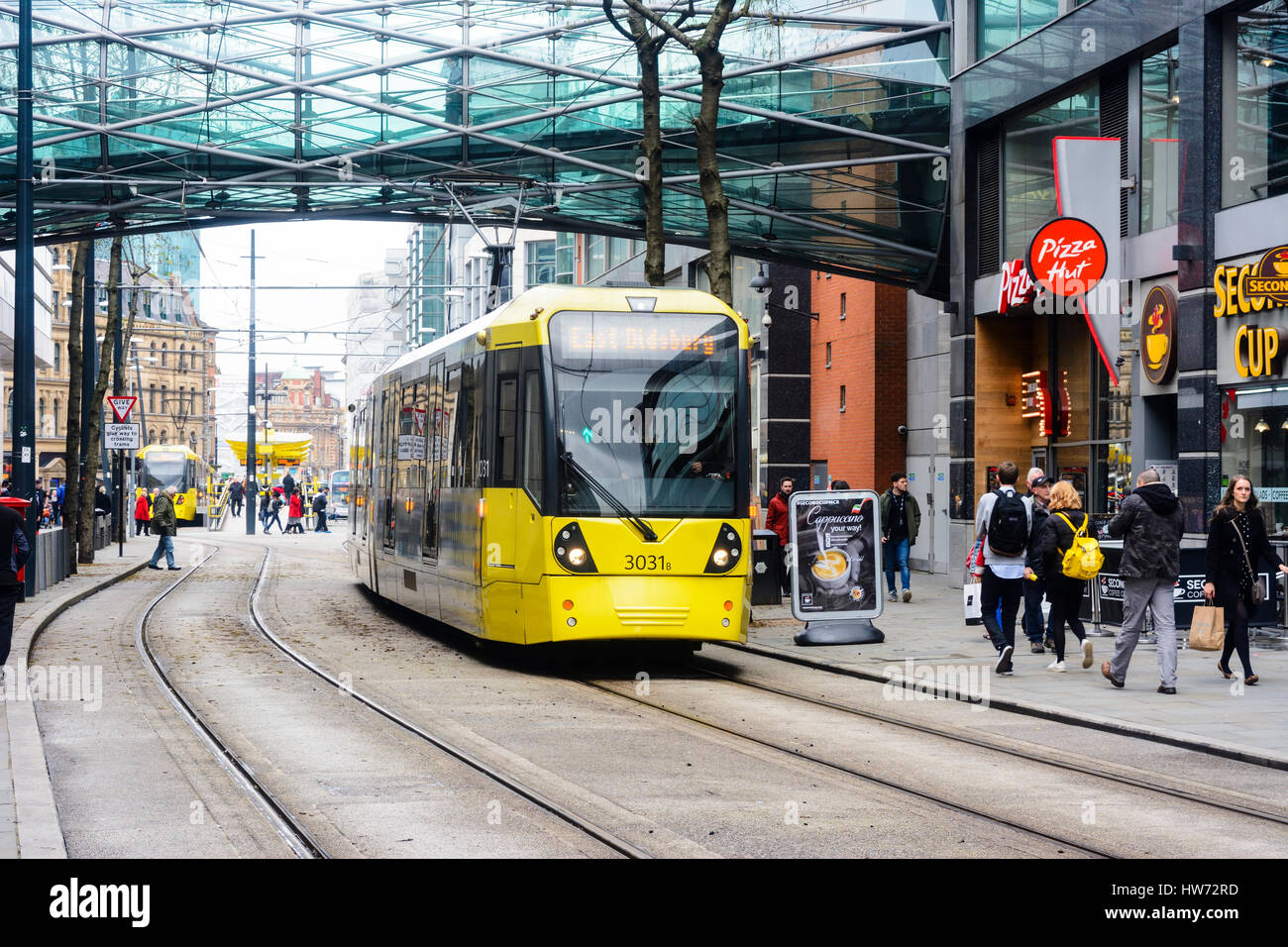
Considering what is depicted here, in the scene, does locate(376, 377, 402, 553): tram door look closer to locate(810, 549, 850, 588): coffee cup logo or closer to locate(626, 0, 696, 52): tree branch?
locate(626, 0, 696, 52): tree branch

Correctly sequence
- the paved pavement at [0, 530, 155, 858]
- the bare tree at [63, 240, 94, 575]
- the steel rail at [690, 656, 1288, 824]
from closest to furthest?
the paved pavement at [0, 530, 155, 858], the steel rail at [690, 656, 1288, 824], the bare tree at [63, 240, 94, 575]

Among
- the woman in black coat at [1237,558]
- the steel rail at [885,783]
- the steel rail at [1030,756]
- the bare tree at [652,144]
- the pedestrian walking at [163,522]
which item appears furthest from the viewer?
the pedestrian walking at [163,522]

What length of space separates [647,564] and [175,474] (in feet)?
170

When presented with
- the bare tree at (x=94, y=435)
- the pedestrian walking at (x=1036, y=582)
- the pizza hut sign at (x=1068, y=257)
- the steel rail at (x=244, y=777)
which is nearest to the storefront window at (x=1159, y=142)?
the pizza hut sign at (x=1068, y=257)

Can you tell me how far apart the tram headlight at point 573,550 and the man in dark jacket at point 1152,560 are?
Result: 431 cm

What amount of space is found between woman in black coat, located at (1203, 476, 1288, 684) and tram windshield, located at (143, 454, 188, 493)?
53.1m

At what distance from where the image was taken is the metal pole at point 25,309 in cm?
2180

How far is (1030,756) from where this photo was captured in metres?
10.0

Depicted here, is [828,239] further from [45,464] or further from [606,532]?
[45,464]

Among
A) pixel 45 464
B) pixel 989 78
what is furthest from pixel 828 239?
pixel 45 464

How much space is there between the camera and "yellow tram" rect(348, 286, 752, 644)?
13.6 m

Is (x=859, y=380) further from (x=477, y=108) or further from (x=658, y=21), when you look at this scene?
(x=658, y=21)

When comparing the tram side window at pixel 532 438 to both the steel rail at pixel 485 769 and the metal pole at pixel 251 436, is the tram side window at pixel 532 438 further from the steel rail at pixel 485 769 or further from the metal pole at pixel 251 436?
the metal pole at pixel 251 436

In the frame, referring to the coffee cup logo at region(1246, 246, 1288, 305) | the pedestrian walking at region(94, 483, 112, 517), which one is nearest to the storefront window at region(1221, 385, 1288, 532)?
the coffee cup logo at region(1246, 246, 1288, 305)
